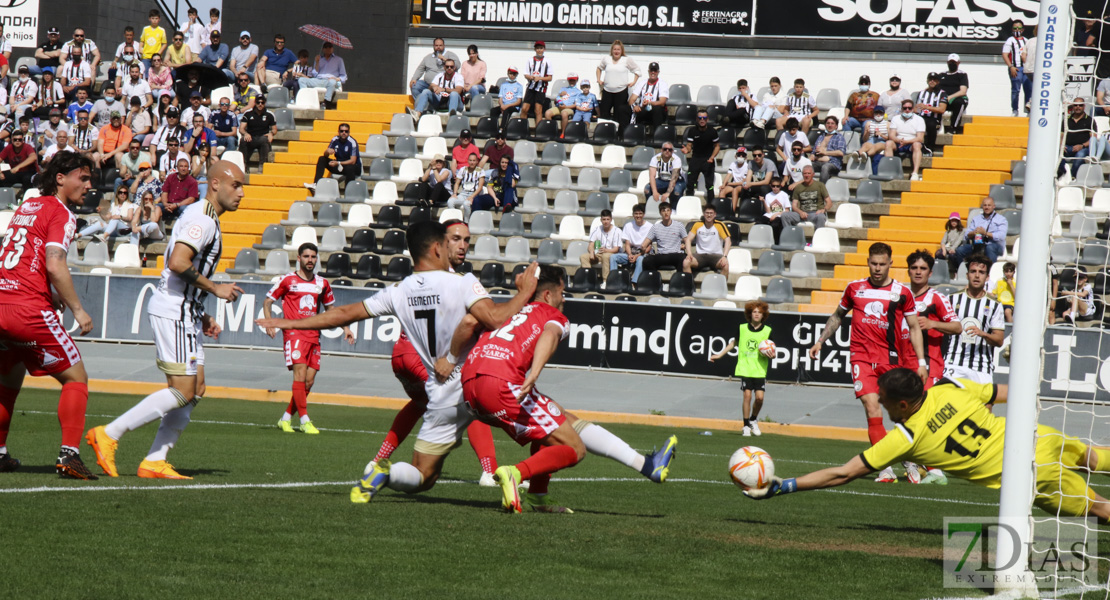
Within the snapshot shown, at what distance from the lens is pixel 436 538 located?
22.9 ft

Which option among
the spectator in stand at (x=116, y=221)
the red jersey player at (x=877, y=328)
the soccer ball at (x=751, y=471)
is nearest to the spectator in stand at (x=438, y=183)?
the spectator in stand at (x=116, y=221)

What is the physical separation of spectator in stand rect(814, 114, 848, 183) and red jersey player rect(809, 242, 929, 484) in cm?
1406

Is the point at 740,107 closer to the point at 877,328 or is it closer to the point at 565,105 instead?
the point at 565,105

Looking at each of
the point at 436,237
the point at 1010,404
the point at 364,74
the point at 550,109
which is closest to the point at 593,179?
the point at 550,109

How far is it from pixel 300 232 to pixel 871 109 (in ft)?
42.3

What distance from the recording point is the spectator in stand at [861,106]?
2722 centimetres

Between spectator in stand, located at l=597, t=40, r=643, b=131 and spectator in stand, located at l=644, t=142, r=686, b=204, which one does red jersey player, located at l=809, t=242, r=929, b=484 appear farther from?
spectator in stand, located at l=597, t=40, r=643, b=131

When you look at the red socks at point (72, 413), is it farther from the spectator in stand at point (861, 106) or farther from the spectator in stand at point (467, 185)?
the spectator in stand at point (861, 106)

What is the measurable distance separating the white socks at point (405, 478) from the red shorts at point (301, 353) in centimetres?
772

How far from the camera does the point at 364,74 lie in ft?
111

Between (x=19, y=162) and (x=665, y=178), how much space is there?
15.5 meters

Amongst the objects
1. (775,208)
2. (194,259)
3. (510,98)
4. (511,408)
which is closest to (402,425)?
(511,408)

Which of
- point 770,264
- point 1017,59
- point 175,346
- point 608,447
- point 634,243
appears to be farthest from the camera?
point 1017,59

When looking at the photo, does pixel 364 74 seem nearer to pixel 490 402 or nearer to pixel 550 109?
pixel 550 109
